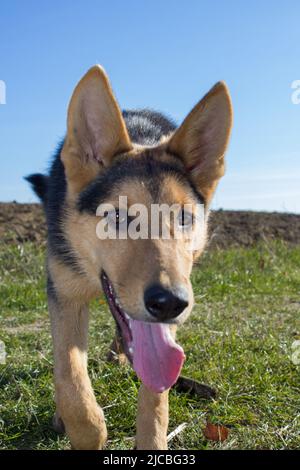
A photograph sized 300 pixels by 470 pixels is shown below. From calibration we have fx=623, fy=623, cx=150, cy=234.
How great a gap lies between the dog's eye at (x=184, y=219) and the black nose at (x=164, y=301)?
64cm

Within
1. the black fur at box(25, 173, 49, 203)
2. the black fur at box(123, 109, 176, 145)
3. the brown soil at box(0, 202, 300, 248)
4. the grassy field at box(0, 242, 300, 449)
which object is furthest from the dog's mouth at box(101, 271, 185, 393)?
the brown soil at box(0, 202, 300, 248)

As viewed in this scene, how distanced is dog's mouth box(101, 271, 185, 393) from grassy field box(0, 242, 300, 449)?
0.51 metres

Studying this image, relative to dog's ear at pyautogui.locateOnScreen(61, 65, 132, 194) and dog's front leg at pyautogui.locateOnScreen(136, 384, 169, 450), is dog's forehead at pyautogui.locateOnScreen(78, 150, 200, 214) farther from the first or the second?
dog's front leg at pyautogui.locateOnScreen(136, 384, 169, 450)

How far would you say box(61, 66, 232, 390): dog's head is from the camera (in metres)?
Answer: 3.08

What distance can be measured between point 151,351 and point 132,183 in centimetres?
93

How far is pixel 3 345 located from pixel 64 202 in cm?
190

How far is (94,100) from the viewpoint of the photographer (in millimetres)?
3500

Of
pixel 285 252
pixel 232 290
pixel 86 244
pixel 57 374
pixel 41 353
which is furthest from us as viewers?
pixel 285 252

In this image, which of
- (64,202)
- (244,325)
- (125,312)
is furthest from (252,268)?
(125,312)

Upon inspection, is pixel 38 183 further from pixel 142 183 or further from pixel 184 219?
pixel 184 219

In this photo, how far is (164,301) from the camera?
2.79 metres

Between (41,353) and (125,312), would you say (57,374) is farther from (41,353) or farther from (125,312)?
(41,353)

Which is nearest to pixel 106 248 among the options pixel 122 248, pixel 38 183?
pixel 122 248
